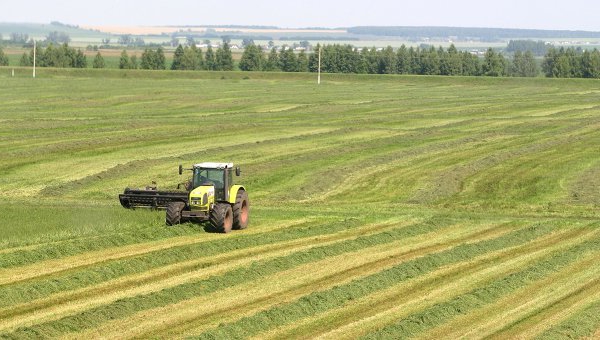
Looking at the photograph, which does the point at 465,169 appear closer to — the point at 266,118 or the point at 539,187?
the point at 539,187

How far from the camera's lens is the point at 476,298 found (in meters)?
23.8

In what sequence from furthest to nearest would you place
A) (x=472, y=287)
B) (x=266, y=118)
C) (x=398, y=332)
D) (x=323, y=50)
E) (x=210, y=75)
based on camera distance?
(x=323, y=50) < (x=210, y=75) < (x=266, y=118) < (x=472, y=287) < (x=398, y=332)

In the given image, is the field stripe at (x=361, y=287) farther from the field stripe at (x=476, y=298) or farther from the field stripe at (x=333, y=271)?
the field stripe at (x=476, y=298)

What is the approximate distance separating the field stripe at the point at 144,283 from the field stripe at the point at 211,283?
37cm

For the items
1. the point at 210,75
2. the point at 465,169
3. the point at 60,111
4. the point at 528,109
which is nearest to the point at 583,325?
the point at 465,169

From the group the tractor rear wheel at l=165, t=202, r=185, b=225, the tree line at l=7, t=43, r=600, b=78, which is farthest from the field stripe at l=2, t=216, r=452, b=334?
the tree line at l=7, t=43, r=600, b=78

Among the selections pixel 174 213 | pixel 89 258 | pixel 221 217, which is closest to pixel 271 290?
pixel 89 258

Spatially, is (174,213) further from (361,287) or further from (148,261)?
(361,287)

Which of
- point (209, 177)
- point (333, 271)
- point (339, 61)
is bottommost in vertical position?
point (333, 271)

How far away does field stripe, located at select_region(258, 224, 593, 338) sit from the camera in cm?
2098

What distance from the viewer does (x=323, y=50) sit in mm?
188375

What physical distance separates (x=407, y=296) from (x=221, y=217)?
8.89 meters

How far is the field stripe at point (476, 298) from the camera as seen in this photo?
68.9ft

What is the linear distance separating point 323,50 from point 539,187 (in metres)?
143
